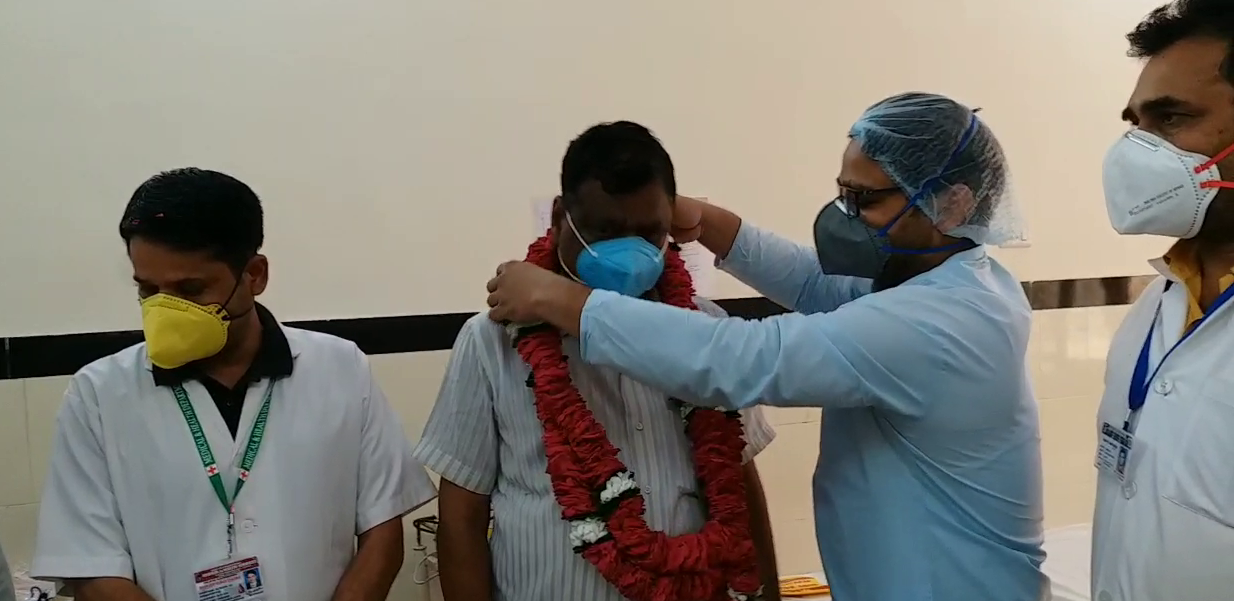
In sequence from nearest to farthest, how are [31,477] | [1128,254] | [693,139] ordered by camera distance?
[31,477] < [693,139] < [1128,254]

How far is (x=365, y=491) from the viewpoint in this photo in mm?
1781

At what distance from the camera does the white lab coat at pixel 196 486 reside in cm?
159

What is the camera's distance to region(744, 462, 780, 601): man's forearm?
184 centimetres

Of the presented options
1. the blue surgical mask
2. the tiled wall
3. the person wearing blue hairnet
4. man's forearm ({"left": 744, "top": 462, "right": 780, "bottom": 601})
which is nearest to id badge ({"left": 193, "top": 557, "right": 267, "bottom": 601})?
the person wearing blue hairnet

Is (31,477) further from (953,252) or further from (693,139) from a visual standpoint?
(953,252)

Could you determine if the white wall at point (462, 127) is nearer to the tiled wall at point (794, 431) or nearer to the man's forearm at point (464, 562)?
the tiled wall at point (794, 431)

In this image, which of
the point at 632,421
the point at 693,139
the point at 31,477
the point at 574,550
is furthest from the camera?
the point at 693,139

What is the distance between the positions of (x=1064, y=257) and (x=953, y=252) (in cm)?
226

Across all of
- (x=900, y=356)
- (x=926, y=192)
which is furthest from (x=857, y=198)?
(x=900, y=356)

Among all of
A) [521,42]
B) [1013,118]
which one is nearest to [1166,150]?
[521,42]

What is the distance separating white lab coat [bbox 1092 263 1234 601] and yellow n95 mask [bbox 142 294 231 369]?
1.63 metres

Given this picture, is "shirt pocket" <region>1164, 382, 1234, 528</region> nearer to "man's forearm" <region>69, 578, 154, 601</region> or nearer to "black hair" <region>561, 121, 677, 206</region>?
"black hair" <region>561, 121, 677, 206</region>

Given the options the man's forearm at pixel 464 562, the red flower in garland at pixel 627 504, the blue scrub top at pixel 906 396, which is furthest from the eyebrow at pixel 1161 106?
the man's forearm at pixel 464 562

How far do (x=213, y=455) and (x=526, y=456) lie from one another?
23.1 inches
